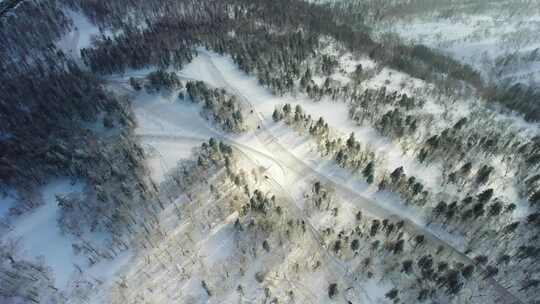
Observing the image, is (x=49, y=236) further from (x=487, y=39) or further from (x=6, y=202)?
(x=487, y=39)

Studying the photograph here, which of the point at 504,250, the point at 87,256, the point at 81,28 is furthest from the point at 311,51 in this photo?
the point at 81,28

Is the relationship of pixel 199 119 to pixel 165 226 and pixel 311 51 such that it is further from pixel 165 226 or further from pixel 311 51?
pixel 311 51

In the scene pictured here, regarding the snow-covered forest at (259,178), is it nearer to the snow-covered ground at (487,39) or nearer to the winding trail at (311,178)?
the winding trail at (311,178)

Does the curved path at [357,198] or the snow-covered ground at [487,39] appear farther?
the snow-covered ground at [487,39]

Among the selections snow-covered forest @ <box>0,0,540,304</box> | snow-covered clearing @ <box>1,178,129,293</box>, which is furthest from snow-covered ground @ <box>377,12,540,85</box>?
snow-covered clearing @ <box>1,178,129,293</box>

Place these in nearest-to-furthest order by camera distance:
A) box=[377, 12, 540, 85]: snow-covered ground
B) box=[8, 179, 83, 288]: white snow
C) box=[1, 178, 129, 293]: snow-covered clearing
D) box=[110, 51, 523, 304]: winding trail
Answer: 1. box=[1, 178, 129, 293]: snow-covered clearing
2. box=[110, 51, 523, 304]: winding trail
3. box=[8, 179, 83, 288]: white snow
4. box=[377, 12, 540, 85]: snow-covered ground

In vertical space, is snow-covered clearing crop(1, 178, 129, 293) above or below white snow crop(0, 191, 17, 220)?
Answer: below

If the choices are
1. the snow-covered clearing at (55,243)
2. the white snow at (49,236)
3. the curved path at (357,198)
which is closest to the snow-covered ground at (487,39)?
the curved path at (357,198)

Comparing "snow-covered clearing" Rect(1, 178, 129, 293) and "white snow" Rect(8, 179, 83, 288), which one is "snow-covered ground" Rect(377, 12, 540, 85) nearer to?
"snow-covered clearing" Rect(1, 178, 129, 293)
